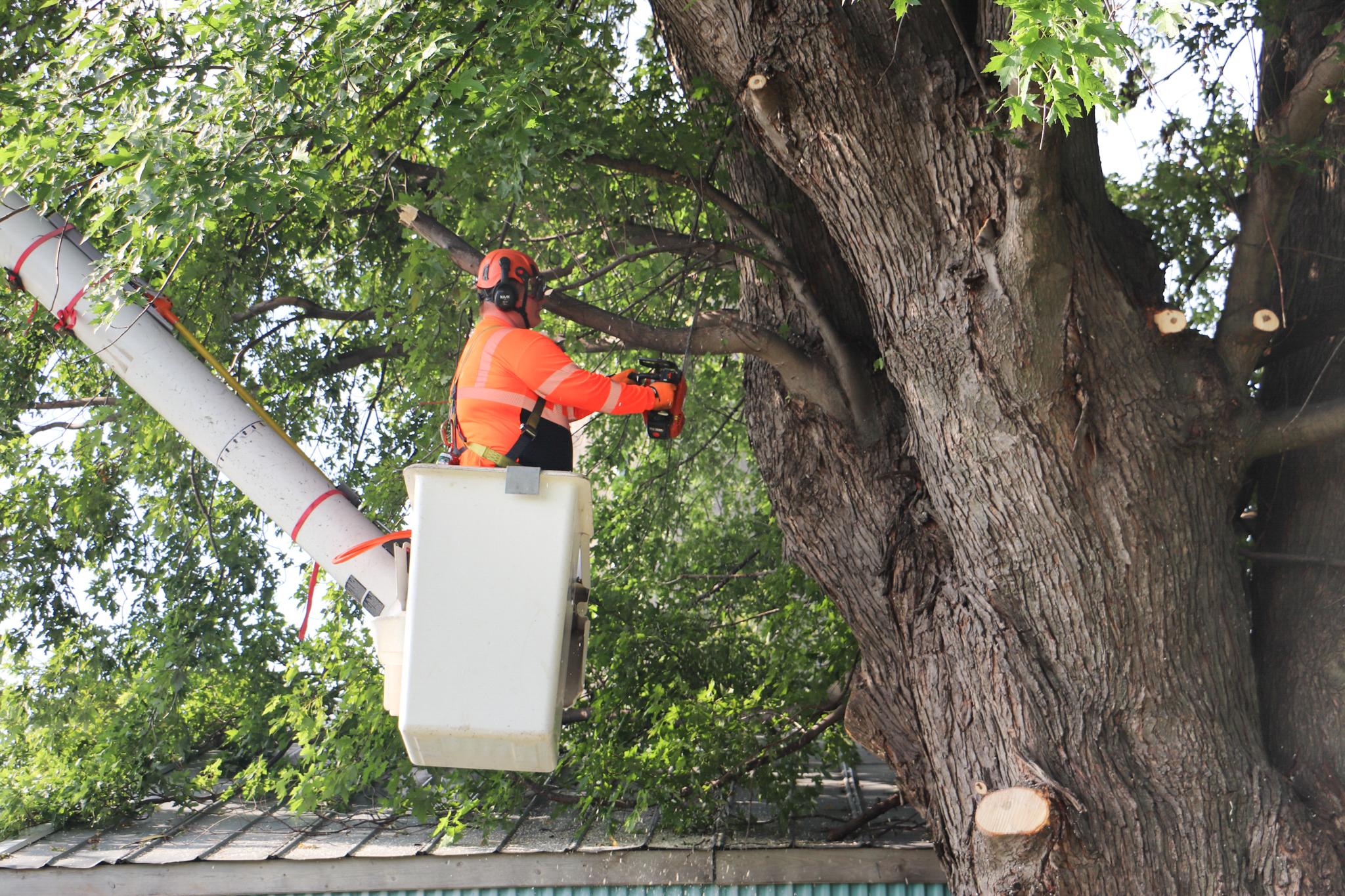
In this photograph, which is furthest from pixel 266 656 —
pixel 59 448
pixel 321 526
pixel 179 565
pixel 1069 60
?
pixel 1069 60

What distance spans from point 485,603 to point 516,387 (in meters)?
0.89

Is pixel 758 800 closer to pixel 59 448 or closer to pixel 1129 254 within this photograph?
pixel 1129 254

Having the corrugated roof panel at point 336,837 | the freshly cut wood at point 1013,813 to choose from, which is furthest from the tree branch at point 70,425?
the freshly cut wood at point 1013,813

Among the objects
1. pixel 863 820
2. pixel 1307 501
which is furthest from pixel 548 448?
pixel 863 820

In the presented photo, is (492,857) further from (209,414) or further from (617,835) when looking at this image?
Result: (209,414)

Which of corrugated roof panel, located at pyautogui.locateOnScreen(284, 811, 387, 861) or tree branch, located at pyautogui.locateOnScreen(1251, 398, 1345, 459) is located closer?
tree branch, located at pyautogui.locateOnScreen(1251, 398, 1345, 459)

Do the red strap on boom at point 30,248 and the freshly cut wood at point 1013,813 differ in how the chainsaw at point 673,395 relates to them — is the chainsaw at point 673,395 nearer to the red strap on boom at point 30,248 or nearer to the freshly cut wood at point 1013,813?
the freshly cut wood at point 1013,813

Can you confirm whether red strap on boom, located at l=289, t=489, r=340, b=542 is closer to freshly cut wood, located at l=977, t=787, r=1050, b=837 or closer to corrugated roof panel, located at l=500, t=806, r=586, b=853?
freshly cut wood, located at l=977, t=787, r=1050, b=837

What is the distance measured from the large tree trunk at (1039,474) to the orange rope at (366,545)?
1.81 m

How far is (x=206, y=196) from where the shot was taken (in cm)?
358

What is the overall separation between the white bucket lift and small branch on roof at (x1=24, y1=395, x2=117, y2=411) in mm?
4572

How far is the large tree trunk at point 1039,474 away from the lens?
12.9 ft

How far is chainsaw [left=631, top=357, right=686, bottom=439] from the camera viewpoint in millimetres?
4297

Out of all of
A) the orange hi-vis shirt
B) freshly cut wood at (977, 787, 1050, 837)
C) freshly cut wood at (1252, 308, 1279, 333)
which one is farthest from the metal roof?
freshly cut wood at (1252, 308, 1279, 333)
